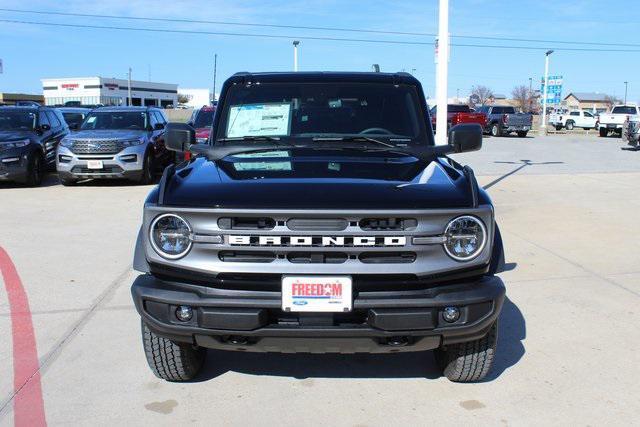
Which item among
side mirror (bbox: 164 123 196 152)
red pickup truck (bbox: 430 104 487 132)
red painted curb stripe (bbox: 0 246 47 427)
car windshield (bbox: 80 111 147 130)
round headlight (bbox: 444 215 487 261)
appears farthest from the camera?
red pickup truck (bbox: 430 104 487 132)

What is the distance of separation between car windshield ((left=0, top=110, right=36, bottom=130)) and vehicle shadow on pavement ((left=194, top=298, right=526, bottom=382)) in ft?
38.1

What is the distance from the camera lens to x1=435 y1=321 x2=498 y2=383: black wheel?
3.62m

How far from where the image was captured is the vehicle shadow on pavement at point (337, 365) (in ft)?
13.1

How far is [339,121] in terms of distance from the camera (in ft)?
15.0

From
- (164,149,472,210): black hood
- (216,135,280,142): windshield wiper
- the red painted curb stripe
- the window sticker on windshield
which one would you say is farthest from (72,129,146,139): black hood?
(164,149,472,210): black hood

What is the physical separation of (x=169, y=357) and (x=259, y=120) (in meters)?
1.82

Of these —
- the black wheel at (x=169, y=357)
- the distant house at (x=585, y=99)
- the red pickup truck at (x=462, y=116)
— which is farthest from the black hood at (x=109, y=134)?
the distant house at (x=585, y=99)

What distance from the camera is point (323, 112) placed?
4609mm

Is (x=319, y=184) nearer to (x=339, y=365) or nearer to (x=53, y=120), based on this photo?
(x=339, y=365)

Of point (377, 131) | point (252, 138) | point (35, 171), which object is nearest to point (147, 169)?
point (35, 171)

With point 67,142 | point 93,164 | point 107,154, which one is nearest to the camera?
point 93,164

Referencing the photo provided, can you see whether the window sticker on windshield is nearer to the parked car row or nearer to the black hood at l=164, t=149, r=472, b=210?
the black hood at l=164, t=149, r=472, b=210

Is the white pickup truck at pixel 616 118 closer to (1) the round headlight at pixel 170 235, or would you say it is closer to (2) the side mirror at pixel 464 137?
(2) the side mirror at pixel 464 137

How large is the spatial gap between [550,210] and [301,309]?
8.01 m
